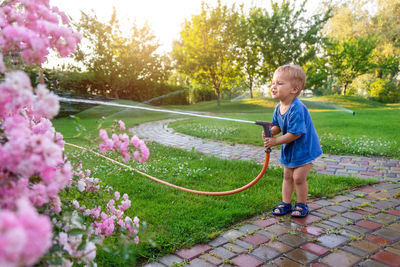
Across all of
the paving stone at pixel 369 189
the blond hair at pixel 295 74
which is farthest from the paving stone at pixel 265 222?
the paving stone at pixel 369 189

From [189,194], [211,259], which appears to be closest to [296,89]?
[189,194]

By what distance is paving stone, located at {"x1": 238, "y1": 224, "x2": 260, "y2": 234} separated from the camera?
9.39ft

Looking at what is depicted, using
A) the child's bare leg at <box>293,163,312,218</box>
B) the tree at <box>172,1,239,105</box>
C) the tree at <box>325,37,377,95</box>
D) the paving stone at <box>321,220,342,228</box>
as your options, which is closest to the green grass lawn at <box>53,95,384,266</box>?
the child's bare leg at <box>293,163,312,218</box>

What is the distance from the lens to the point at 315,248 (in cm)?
251

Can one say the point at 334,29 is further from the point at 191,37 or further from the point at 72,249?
Answer: the point at 72,249

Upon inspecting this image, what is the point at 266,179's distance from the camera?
14.3 feet

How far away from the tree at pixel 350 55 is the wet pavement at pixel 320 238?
1073 inches

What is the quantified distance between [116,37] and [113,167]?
1972 cm

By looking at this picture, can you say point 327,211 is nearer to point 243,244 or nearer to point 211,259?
point 243,244

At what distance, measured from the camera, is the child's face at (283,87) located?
123 inches

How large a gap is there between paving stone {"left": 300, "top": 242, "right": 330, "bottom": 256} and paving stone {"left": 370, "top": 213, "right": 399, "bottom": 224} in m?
0.94

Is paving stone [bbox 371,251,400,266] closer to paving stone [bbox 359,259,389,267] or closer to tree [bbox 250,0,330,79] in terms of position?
paving stone [bbox 359,259,389,267]

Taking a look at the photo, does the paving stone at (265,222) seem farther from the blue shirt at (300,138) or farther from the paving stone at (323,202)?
the paving stone at (323,202)

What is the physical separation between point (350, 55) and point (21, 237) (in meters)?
31.9
